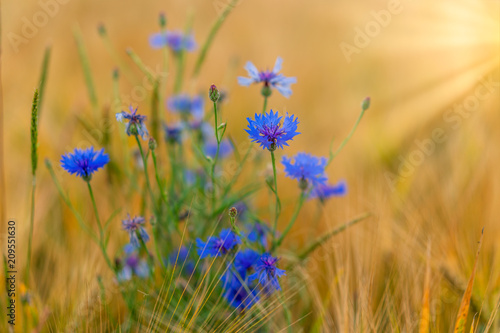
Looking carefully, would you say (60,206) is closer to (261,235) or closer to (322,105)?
(261,235)

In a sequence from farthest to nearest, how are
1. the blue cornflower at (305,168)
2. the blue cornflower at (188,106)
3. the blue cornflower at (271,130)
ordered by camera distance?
the blue cornflower at (188,106) → the blue cornflower at (305,168) → the blue cornflower at (271,130)

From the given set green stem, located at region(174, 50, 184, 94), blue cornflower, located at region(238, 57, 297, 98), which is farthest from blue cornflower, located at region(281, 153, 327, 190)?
green stem, located at region(174, 50, 184, 94)

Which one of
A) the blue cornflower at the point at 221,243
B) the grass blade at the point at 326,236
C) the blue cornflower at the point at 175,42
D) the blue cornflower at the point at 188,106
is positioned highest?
the blue cornflower at the point at 175,42

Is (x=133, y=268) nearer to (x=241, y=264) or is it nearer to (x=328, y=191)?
(x=241, y=264)

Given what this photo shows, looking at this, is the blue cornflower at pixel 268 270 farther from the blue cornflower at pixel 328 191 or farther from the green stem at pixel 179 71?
the green stem at pixel 179 71

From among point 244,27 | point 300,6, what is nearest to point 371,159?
point 244,27

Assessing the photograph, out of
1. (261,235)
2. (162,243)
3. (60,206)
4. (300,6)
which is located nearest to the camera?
(261,235)

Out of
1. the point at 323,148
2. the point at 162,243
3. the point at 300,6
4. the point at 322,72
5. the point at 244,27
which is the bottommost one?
the point at 162,243

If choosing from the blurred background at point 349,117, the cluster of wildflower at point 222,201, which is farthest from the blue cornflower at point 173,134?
the blurred background at point 349,117
